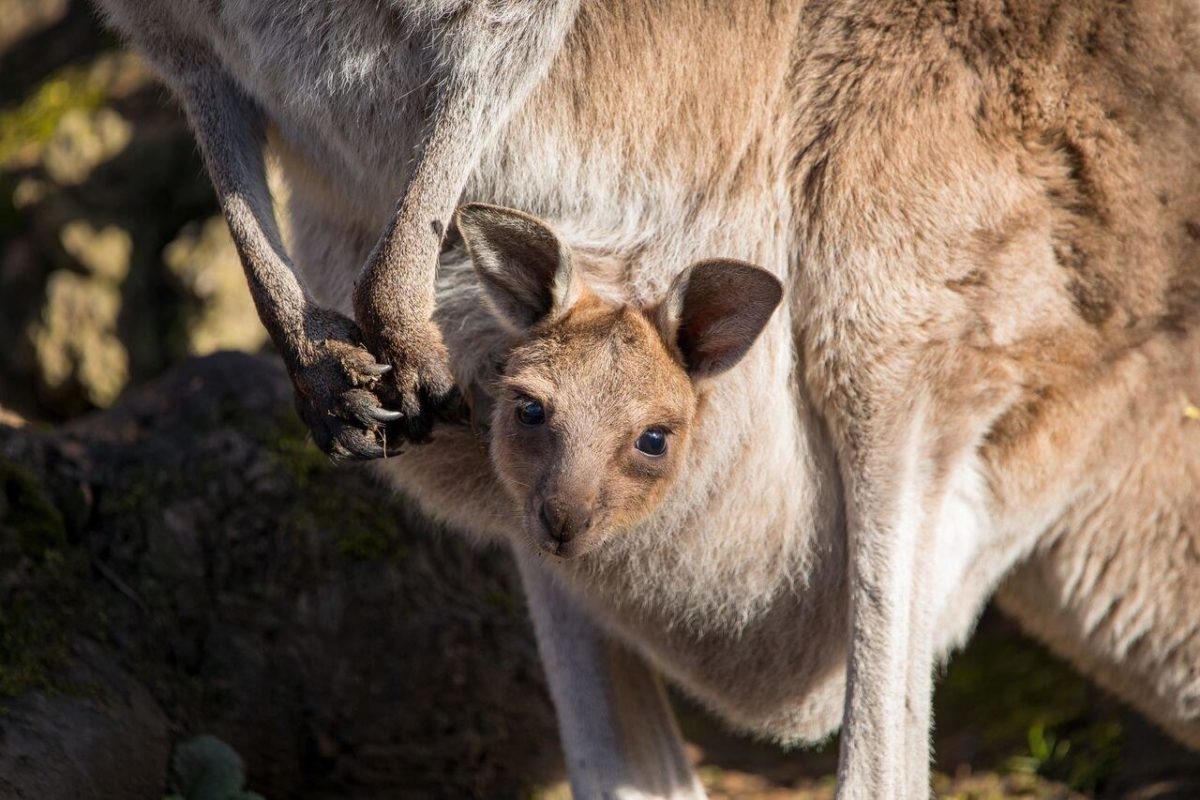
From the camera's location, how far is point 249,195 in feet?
9.52

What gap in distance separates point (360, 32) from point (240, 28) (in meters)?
0.25

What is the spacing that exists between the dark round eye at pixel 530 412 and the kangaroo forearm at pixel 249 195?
18.2 inches

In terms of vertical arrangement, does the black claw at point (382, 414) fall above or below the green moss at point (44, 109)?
above

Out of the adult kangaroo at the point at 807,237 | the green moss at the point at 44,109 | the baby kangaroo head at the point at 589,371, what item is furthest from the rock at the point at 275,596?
the green moss at the point at 44,109

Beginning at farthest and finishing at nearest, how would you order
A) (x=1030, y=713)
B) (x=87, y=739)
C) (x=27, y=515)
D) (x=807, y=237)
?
(x=1030, y=713)
(x=27, y=515)
(x=87, y=739)
(x=807, y=237)

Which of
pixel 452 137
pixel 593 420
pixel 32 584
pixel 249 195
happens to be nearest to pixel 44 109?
pixel 32 584

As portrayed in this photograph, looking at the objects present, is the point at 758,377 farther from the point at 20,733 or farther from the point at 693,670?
the point at 20,733

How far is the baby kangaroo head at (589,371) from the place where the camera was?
250cm

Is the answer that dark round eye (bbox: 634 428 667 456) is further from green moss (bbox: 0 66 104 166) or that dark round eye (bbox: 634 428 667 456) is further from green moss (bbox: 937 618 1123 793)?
green moss (bbox: 0 66 104 166)

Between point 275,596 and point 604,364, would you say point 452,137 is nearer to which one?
point 604,364

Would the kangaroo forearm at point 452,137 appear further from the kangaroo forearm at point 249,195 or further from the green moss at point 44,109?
the green moss at point 44,109

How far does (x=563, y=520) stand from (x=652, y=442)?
0.85 ft

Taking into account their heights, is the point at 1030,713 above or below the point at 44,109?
below

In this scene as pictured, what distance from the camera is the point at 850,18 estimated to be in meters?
2.82
